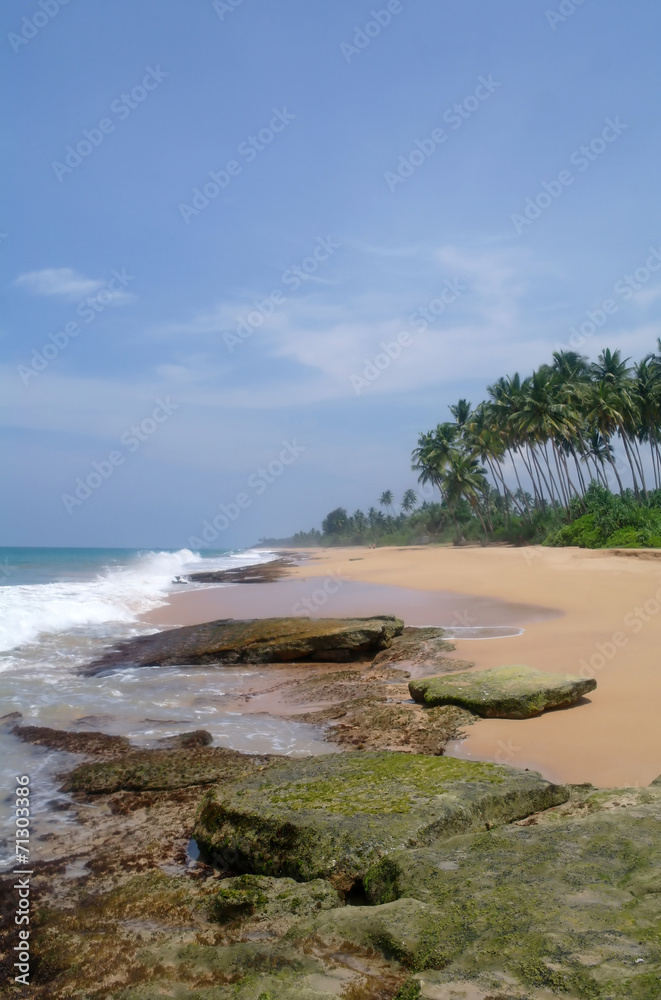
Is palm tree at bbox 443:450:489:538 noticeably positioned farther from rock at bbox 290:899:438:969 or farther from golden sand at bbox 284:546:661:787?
rock at bbox 290:899:438:969

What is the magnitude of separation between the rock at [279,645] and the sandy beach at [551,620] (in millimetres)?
1856


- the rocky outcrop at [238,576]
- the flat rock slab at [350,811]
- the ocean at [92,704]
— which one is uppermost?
the flat rock slab at [350,811]

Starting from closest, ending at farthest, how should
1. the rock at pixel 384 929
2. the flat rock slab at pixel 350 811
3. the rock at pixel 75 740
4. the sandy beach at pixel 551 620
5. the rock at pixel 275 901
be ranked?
1. the rock at pixel 384 929
2. the rock at pixel 275 901
3. the flat rock slab at pixel 350 811
4. the sandy beach at pixel 551 620
5. the rock at pixel 75 740

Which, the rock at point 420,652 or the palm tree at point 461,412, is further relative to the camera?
the palm tree at point 461,412

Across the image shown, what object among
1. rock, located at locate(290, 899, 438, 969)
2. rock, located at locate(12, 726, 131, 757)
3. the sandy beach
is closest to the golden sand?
the sandy beach

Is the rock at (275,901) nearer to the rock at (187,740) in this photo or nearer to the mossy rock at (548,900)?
the mossy rock at (548,900)

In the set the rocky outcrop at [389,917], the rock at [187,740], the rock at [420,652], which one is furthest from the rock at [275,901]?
the rock at [420,652]

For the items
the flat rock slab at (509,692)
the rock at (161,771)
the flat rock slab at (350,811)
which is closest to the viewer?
the flat rock slab at (350,811)

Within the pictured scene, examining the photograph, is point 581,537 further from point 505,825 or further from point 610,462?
point 505,825

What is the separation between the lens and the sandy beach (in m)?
5.91

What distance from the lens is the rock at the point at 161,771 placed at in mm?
5551

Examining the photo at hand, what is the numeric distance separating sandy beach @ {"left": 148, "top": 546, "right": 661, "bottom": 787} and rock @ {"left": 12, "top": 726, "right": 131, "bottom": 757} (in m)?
3.66

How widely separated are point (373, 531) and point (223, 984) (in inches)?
3985

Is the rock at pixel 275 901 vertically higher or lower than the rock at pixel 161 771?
higher
